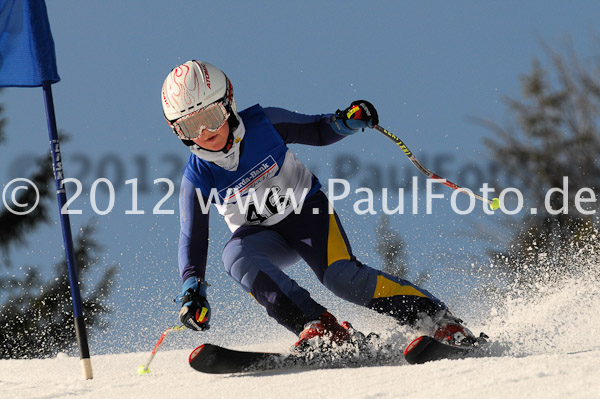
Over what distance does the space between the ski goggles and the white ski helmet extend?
0.7 inches

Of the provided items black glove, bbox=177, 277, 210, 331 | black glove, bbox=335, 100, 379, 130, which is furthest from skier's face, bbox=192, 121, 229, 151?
black glove, bbox=335, 100, 379, 130

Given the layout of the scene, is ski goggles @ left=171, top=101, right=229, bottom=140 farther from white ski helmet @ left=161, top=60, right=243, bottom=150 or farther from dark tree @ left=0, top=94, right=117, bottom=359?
dark tree @ left=0, top=94, right=117, bottom=359

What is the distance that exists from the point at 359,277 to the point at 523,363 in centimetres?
120

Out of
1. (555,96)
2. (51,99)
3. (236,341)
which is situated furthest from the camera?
(555,96)

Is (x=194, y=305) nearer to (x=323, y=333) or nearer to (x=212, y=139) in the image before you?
(x=323, y=333)

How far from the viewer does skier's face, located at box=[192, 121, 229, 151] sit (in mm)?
3975

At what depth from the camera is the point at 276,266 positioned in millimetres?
4117

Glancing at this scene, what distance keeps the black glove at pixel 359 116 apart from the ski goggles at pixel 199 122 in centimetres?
92

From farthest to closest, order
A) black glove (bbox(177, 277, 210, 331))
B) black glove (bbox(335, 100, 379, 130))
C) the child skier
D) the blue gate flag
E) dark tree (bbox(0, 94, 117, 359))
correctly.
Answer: dark tree (bbox(0, 94, 117, 359)), the blue gate flag, black glove (bbox(335, 100, 379, 130)), the child skier, black glove (bbox(177, 277, 210, 331))

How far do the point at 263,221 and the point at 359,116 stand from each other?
956 millimetres

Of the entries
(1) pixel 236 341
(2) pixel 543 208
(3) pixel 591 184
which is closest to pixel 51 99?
(1) pixel 236 341

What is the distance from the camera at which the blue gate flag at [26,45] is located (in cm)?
506

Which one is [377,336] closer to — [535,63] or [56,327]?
[56,327]

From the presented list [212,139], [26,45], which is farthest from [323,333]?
[26,45]
